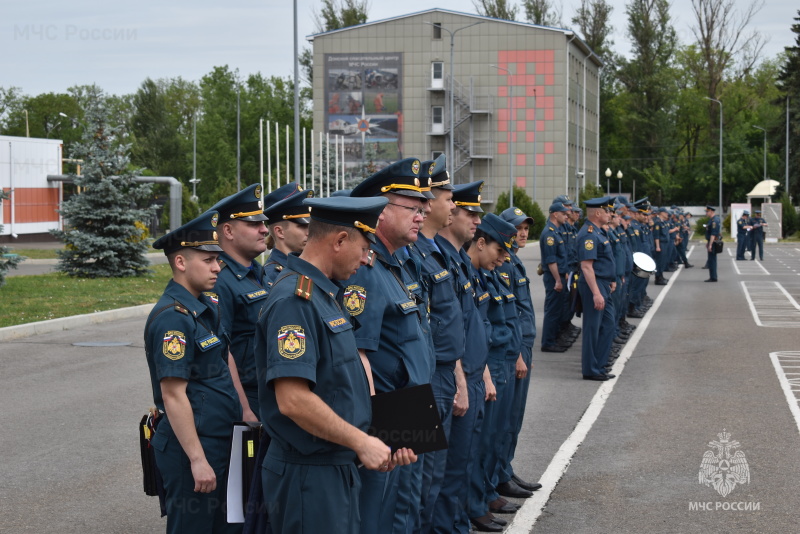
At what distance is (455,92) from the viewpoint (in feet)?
243

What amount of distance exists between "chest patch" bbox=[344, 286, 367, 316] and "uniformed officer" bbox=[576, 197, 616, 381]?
7.86 metres

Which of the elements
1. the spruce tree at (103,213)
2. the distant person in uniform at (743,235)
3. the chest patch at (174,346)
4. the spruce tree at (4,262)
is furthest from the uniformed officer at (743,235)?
the chest patch at (174,346)

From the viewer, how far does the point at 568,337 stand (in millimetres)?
15320

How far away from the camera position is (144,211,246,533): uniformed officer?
447cm

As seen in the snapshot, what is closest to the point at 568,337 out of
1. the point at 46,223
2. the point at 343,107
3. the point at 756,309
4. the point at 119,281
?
the point at 756,309

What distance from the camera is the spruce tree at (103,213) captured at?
85.5ft

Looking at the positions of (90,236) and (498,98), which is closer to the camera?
(90,236)

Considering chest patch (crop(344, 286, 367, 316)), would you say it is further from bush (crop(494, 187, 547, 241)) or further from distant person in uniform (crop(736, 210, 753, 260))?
bush (crop(494, 187, 547, 241))

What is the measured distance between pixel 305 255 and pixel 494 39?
235 feet

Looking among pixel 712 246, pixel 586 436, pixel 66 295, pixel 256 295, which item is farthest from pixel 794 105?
pixel 256 295

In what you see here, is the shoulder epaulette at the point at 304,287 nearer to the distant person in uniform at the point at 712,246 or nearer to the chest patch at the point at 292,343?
the chest patch at the point at 292,343

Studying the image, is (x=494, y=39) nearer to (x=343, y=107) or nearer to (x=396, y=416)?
(x=343, y=107)

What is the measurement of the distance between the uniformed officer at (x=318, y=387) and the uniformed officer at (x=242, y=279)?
1.09 meters

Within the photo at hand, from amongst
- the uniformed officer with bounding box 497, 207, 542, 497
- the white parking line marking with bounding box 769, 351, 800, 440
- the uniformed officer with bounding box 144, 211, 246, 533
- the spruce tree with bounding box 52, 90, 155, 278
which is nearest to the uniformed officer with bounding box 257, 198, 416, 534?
the uniformed officer with bounding box 144, 211, 246, 533
